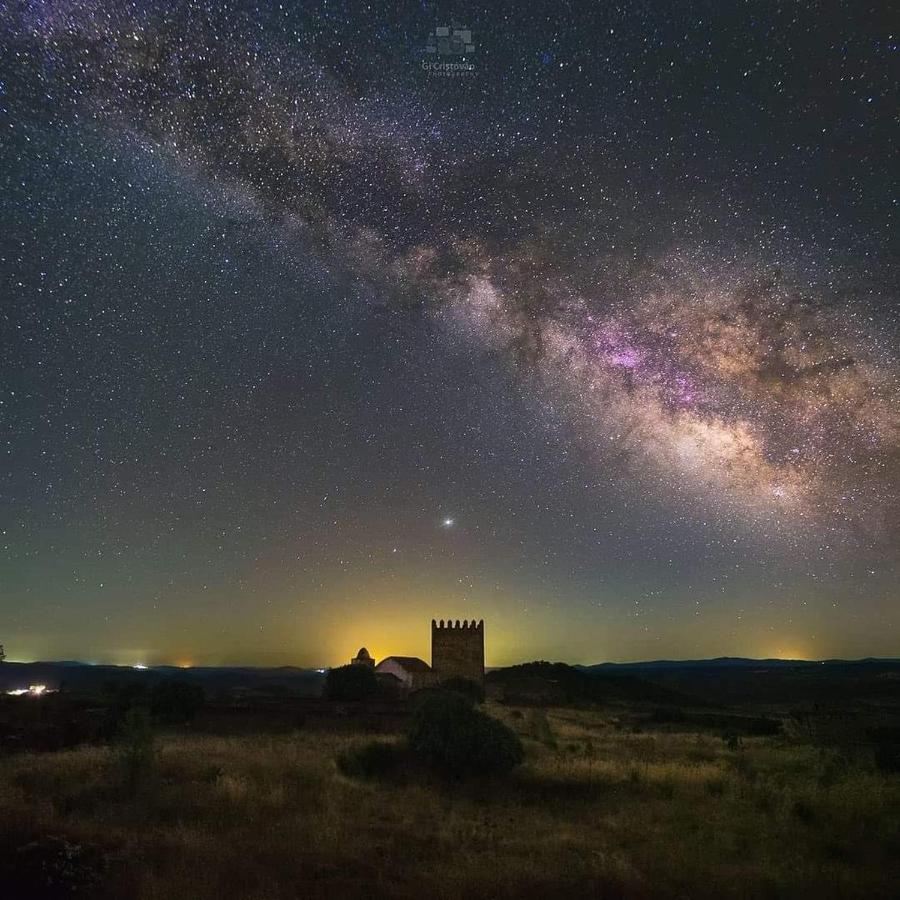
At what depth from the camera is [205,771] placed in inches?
757

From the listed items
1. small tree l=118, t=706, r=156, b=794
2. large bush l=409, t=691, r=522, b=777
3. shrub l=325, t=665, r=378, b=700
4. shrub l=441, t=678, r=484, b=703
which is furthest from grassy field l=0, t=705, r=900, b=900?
shrub l=441, t=678, r=484, b=703

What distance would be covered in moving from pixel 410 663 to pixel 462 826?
189ft

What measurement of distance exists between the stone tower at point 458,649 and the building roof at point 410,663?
331 centimetres

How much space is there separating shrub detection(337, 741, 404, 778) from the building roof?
154 feet

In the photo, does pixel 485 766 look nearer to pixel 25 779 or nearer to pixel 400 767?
pixel 400 767

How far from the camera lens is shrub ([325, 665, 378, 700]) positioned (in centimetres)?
4759

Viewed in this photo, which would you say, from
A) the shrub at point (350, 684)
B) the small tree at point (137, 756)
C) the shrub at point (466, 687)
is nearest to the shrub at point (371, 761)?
the small tree at point (137, 756)

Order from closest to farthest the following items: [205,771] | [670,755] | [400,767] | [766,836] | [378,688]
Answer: [766,836] → [205,771] → [400,767] → [670,755] → [378,688]

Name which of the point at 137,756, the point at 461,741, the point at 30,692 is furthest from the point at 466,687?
the point at 137,756

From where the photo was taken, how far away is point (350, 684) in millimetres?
47969

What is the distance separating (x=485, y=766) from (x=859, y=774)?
36.8 feet

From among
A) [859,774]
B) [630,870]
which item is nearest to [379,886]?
[630,870]

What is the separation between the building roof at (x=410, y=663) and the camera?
68562mm

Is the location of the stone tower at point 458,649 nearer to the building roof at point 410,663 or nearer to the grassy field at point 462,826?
the building roof at point 410,663
